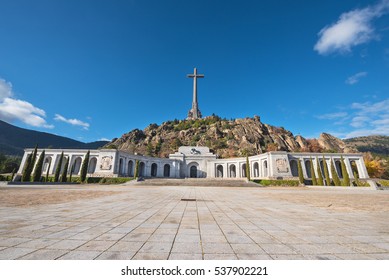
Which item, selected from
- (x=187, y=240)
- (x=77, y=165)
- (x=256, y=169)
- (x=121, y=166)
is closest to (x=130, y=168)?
(x=121, y=166)

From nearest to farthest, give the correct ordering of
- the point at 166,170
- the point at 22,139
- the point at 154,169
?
1. the point at 154,169
2. the point at 166,170
3. the point at 22,139

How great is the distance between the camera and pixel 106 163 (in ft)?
124

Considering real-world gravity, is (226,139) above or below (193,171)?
above

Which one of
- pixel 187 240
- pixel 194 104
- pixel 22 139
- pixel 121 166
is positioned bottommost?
pixel 187 240

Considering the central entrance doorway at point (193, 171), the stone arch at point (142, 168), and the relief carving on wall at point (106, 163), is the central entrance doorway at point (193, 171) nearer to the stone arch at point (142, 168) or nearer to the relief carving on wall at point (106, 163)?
the stone arch at point (142, 168)

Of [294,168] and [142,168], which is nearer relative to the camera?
[294,168]

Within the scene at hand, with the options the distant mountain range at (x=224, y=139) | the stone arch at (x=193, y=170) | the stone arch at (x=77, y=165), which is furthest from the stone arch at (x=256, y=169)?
the stone arch at (x=77, y=165)

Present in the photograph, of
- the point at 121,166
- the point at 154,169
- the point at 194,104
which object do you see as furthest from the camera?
the point at 194,104

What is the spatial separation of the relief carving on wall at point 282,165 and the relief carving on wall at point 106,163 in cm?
3510

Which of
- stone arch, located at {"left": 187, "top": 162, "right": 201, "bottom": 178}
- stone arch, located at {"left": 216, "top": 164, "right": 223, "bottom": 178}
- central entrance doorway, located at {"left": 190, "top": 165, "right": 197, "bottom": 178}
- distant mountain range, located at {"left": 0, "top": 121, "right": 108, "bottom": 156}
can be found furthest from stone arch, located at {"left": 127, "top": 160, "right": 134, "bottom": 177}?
distant mountain range, located at {"left": 0, "top": 121, "right": 108, "bottom": 156}

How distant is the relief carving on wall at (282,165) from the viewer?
37.3 m

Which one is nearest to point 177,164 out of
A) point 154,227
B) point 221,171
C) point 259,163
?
point 221,171

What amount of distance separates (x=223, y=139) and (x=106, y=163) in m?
51.4

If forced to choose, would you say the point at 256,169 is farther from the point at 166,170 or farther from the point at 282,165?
the point at 166,170
